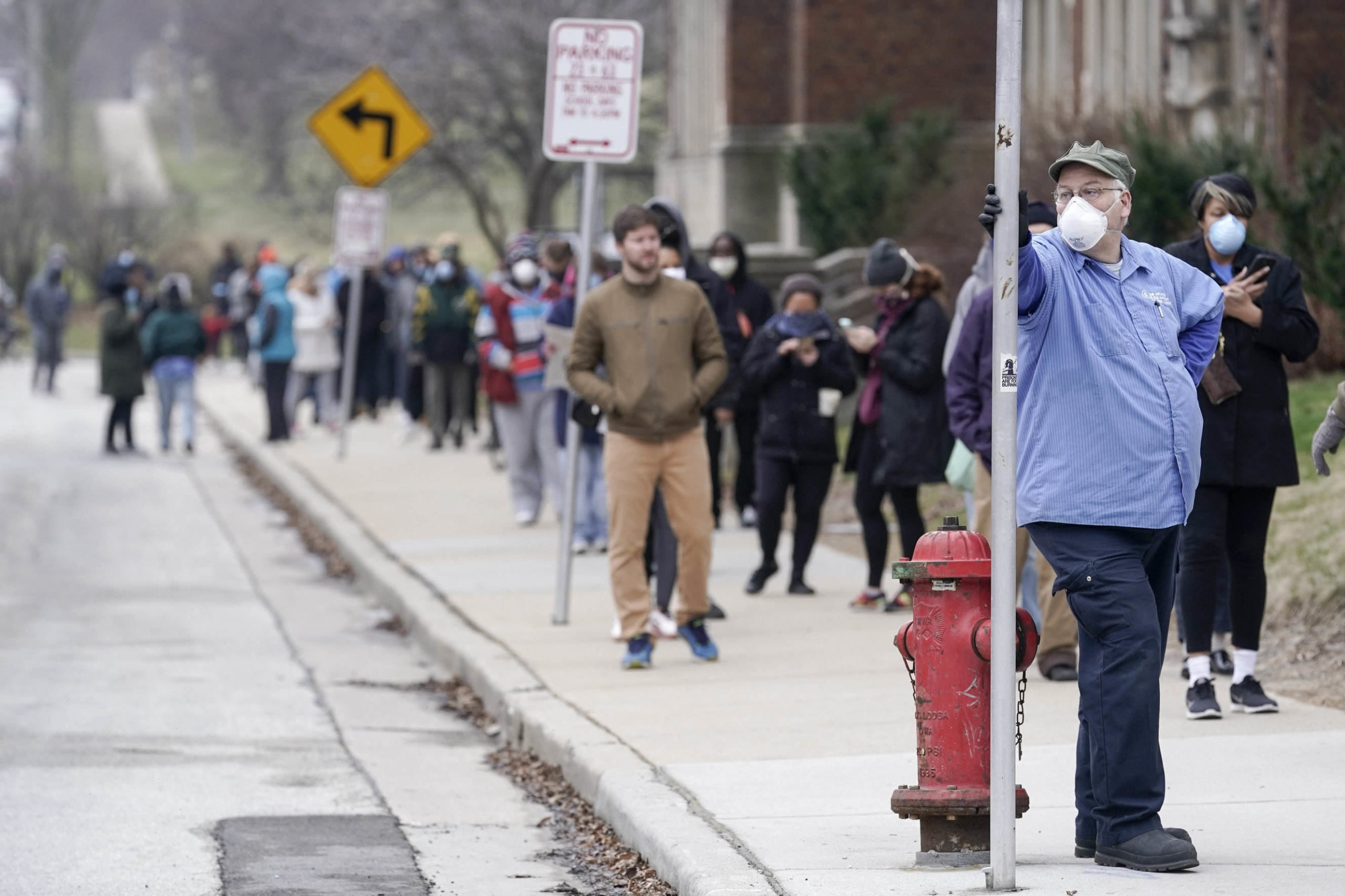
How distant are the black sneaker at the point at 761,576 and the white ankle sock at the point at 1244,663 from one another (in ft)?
13.7

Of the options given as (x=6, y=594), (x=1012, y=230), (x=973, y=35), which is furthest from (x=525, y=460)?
(x=973, y=35)

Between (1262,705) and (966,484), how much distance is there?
186 centimetres

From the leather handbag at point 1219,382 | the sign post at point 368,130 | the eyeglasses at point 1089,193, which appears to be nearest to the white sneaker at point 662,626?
the leather handbag at point 1219,382

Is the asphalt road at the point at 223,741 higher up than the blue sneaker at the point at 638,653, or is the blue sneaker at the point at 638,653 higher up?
the blue sneaker at the point at 638,653

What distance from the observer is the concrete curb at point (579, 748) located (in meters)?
6.07

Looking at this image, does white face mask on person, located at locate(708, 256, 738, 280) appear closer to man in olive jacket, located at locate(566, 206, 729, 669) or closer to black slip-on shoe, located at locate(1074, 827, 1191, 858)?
man in olive jacket, located at locate(566, 206, 729, 669)

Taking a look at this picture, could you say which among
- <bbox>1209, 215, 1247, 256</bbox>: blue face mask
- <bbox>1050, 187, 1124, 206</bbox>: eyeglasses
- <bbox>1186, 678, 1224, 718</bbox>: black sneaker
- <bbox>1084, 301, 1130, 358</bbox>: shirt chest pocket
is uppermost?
<bbox>1050, 187, 1124, 206</bbox>: eyeglasses

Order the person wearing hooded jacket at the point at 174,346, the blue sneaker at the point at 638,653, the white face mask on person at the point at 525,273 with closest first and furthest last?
the blue sneaker at the point at 638,653
the white face mask on person at the point at 525,273
the person wearing hooded jacket at the point at 174,346

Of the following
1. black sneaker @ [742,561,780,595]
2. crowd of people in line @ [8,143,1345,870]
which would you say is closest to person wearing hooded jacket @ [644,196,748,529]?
crowd of people in line @ [8,143,1345,870]

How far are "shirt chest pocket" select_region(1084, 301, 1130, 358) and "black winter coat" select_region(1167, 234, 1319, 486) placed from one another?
2326 millimetres

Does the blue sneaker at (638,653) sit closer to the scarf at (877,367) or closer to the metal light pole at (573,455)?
the metal light pole at (573,455)

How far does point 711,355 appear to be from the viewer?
31.7ft

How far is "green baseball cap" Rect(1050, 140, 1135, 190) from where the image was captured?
5.59m

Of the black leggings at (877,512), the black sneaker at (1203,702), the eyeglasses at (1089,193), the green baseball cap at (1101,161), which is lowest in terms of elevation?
the black sneaker at (1203,702)
